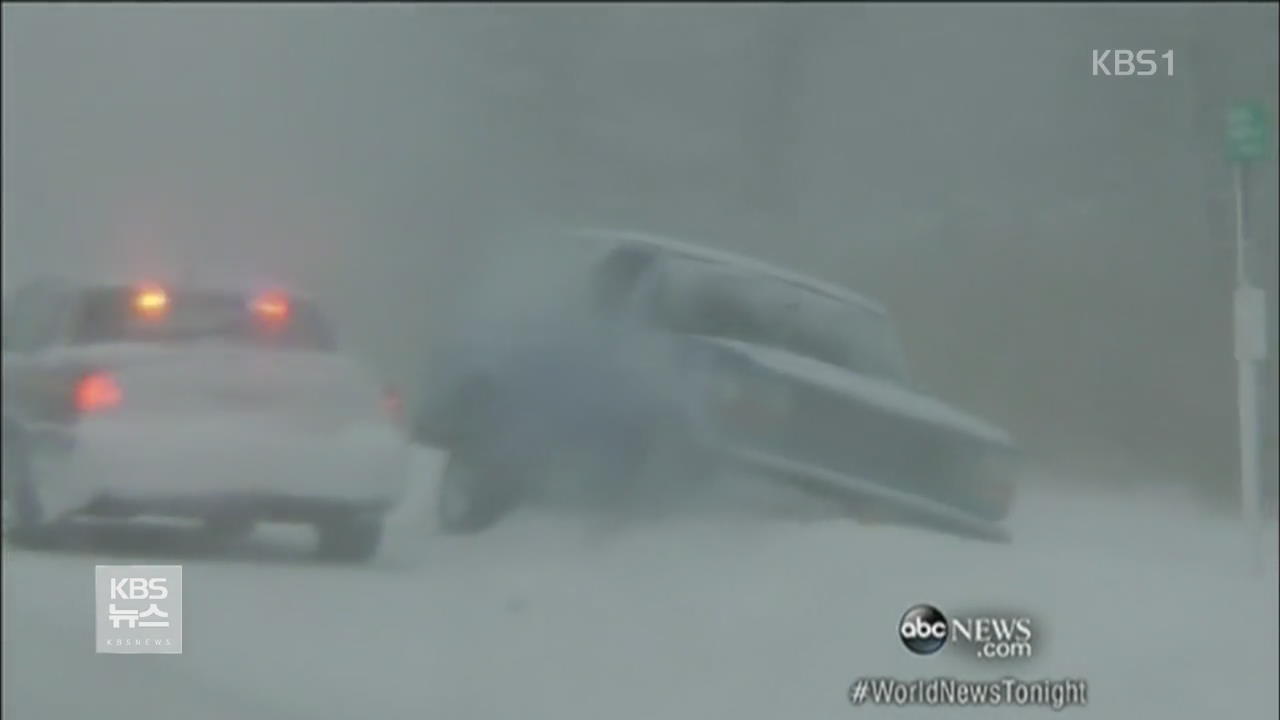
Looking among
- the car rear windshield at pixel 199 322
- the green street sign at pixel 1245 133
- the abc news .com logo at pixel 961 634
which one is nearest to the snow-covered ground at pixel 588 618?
the abc news .com logo at pixel 961 634

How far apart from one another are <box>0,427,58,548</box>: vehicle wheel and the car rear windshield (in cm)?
28

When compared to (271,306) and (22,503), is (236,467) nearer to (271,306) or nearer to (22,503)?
(271,306)

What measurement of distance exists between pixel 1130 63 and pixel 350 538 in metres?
1.92

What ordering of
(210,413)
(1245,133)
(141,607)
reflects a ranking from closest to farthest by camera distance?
1. (210,413)
2. (141,607)
3. (1245,133)

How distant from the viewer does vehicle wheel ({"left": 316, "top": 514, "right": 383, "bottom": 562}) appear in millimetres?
3715

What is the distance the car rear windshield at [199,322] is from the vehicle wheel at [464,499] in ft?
1.18

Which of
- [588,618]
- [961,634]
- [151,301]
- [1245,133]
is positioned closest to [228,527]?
[151,301]

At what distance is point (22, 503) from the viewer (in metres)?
3.81

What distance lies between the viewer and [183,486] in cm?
370

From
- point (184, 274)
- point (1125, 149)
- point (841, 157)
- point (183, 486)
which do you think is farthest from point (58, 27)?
point (1125, 149)

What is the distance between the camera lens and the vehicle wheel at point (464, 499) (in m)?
3.71

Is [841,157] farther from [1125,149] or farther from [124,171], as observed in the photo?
[124,171]

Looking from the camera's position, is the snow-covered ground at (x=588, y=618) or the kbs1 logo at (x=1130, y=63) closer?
the snow-covered ground at (x=588, y=618)

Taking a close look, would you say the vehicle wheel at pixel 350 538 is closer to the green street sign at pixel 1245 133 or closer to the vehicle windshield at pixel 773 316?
the vehicle windshield at pixel 773 316
